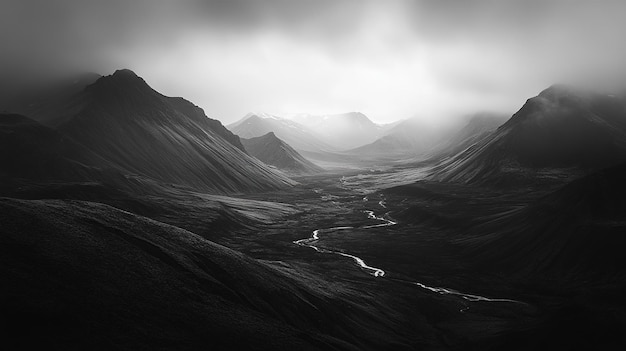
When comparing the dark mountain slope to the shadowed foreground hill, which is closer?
the shadowed foreground hill

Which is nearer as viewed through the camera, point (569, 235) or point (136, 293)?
point (136, 293)

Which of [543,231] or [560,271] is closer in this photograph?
[560,271]

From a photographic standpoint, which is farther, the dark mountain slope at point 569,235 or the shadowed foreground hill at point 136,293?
the dark mountain slope at point 569,235

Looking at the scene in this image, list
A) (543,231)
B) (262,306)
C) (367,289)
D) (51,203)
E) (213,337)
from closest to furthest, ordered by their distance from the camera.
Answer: (213,337)
(262,306)
(51,203)
(367,289)
(543,231)

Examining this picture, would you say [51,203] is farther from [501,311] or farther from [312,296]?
[501,311]

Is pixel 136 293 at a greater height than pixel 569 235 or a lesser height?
greater

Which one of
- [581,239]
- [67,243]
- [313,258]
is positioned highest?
[67,243]

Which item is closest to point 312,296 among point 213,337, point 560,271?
point 213,337

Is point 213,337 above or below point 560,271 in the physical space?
above
